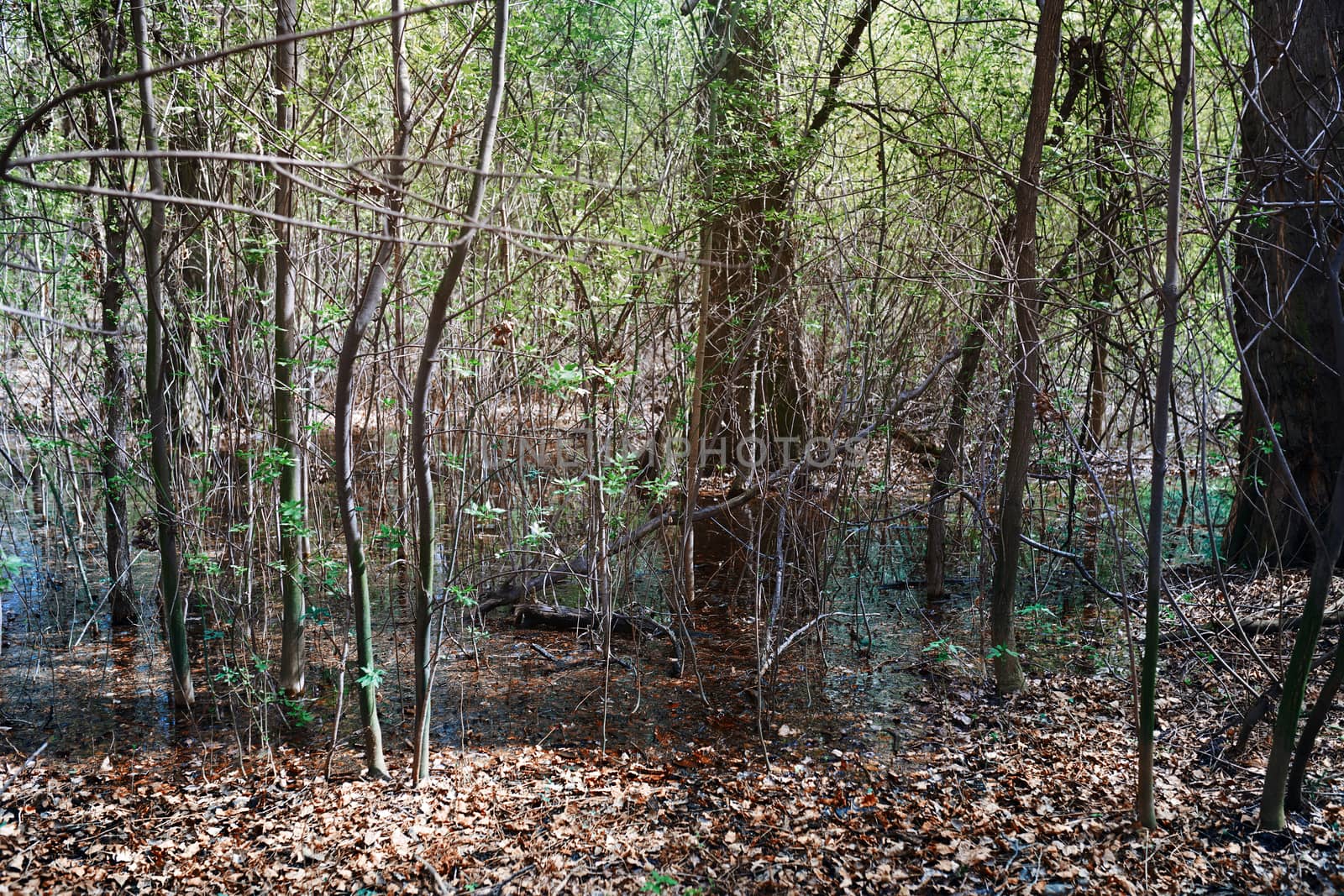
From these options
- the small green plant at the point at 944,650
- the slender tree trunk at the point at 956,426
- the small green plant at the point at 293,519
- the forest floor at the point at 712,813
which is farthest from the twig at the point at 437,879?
the slender tree trunk at the point at 956,426

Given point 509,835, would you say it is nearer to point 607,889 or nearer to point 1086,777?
point 607,889

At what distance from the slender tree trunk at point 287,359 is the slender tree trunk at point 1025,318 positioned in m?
3.24

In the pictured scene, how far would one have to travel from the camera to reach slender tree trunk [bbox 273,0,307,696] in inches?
157

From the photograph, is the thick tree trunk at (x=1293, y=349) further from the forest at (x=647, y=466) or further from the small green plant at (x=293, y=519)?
the small green plant at (x=293, y=519)

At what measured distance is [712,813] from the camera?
3781 millimetres

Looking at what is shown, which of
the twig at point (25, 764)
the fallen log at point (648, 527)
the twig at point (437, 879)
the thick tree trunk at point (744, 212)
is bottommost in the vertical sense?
the twig at point (437, 879)

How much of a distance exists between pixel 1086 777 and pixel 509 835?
2420 mm

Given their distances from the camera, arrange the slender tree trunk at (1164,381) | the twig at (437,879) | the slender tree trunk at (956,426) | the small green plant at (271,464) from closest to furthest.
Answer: the slender tree trunk at (1164,381)
the twig at (437,879)
the small green plant at (271,464)
the slender tree trunk at (956,426)

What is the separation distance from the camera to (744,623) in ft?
20.6

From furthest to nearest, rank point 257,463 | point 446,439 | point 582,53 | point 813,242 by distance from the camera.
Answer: point 446,439 → point 813,242 → point 582,53 → point 257,463

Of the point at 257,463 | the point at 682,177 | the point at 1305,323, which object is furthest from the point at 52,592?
the point at 1305,323

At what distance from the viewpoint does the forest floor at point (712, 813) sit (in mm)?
3252

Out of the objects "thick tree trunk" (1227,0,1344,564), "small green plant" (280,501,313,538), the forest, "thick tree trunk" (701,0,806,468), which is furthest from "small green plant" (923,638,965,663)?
"small green plant" (280,501,313,538)

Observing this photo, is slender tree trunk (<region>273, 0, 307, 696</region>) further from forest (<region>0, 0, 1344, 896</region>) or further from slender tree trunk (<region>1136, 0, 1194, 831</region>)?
slender tree trunk (<region>1136, 0, 1194, 831</region>)
